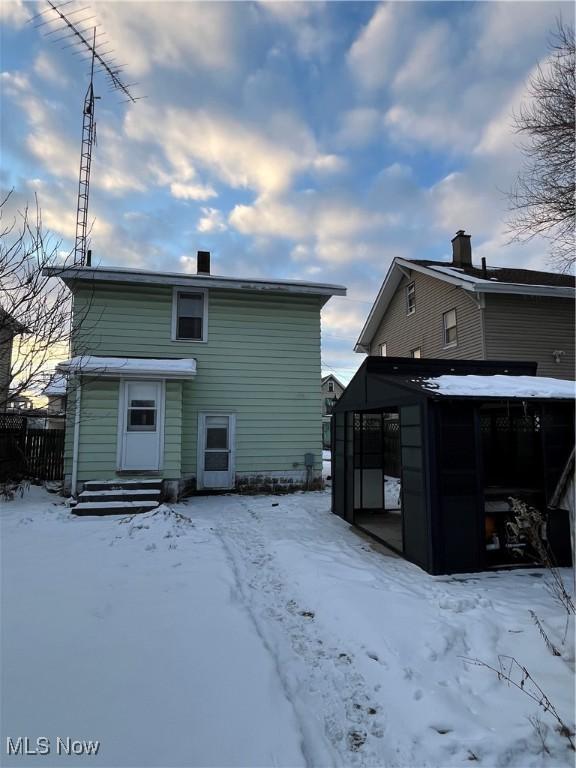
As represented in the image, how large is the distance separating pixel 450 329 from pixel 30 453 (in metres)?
14.0

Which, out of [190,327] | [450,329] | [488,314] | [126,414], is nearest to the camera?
[126,414]

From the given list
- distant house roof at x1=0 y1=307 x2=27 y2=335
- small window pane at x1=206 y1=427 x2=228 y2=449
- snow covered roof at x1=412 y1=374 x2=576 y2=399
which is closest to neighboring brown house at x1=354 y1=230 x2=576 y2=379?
snow covered roof at x1=412 y1=374 x2=576 y2=399

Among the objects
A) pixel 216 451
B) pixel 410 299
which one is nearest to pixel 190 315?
pixel 216 451

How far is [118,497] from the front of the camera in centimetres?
856

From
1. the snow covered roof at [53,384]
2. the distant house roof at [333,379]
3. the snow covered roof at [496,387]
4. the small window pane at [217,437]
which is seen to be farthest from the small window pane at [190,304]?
the distant house roof at [333,379]

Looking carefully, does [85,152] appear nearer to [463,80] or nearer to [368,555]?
[463,80]

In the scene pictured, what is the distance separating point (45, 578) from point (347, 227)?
13.5m

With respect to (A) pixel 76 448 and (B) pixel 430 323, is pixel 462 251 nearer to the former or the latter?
(B) pixel 430 323

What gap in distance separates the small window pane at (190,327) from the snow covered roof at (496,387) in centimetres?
708

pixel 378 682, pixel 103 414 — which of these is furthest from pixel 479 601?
pixel 103 414

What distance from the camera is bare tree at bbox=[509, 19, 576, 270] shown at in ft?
32.3

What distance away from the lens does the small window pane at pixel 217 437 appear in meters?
11.0

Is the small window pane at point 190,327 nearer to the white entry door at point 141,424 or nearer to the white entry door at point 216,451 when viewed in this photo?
the white entry door at point 141,424

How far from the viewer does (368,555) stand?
5793 mm
